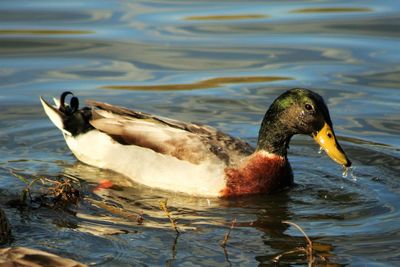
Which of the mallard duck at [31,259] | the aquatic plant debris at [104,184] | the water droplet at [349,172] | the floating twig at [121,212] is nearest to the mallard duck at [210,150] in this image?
the aquatic plant debris at [104,184]

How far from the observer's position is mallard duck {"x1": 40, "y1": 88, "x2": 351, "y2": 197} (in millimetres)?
10156

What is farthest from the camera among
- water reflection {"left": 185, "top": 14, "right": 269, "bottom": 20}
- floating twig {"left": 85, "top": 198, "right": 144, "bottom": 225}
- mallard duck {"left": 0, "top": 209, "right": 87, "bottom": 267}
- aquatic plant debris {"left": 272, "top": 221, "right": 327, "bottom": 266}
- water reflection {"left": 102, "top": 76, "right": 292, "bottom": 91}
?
water reflection {"left": 185, "top": 14, "right": 269, "bottom": 20}

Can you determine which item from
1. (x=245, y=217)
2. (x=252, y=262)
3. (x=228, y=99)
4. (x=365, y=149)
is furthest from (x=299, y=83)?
(x=252, y=262)

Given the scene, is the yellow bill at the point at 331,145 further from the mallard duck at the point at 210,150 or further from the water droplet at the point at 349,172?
the water droplet at the point at 349,172

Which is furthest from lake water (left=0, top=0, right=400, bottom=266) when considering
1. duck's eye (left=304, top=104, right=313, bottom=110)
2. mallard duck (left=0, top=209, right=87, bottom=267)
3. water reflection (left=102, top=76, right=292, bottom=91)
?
mallard duck (left=0, top=209, right=87, bottom=267)

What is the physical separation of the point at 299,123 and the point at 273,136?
346 millimetres

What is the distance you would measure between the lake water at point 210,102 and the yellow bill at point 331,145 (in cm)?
32

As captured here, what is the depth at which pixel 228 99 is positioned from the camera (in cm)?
1302

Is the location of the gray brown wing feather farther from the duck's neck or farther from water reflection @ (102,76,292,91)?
water reflection @ (102,76,292,91)

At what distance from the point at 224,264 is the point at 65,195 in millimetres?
1998

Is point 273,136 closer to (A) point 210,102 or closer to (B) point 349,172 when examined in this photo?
(B) point 349,172

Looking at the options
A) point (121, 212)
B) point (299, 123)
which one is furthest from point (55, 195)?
point (299, 123)

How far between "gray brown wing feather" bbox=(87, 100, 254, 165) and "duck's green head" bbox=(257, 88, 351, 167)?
0.29m

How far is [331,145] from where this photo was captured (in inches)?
396
